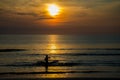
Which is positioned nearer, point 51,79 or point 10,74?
point 51,79

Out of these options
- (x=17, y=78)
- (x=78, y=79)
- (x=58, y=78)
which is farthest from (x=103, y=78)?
(x=17, y=78)

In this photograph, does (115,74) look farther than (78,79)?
Yes

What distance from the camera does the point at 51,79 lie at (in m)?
17.3

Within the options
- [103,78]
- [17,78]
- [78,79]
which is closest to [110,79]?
[103,78]

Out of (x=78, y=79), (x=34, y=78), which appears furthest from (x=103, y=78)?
(x=34, y=78)

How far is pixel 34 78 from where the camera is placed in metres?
17.9

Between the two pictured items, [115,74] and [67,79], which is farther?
[115,74]

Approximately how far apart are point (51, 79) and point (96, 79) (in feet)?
9.61

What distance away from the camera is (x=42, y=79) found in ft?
57.0

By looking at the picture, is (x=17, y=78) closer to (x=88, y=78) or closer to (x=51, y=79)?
(x=51, y=79)

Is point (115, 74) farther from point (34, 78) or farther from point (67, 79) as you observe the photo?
point (34, 78)

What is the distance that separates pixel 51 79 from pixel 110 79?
3827 mm

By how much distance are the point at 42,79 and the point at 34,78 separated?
75cm

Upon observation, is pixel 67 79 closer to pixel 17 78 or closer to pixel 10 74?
pixel 17 78
